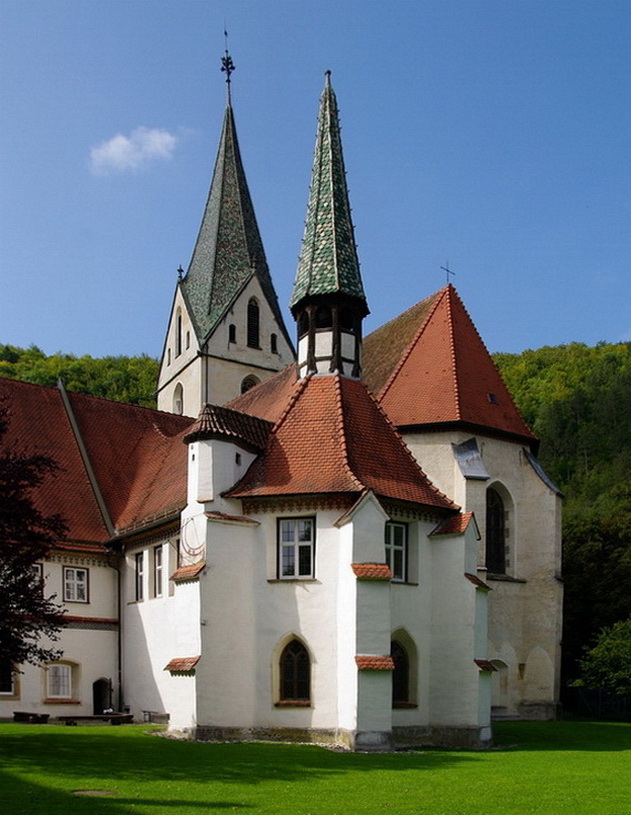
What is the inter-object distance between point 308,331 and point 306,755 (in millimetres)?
11699

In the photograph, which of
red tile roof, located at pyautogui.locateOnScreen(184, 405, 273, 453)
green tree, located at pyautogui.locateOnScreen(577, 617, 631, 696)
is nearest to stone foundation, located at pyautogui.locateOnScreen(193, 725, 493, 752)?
red tile roof, located at pyautogui.locateOnScreen(184, 405, 273, 453)

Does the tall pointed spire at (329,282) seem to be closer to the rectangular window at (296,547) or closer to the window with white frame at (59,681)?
the rectangular window at (296,547)

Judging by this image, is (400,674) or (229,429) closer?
(400,674)

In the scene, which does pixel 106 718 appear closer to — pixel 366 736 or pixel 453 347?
pixel 366 736

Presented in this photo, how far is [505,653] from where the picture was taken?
95.2 ft

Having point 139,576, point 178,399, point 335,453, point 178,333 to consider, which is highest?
point 178,333

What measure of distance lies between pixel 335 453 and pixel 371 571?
10.6 feet

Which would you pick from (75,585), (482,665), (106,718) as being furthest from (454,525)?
(75,585)

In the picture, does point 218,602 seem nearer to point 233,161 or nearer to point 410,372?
point 410,372

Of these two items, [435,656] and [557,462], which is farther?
[557,462]

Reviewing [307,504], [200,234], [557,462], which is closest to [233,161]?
[200,234]

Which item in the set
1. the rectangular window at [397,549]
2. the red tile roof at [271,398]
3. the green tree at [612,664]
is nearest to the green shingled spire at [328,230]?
the red tile roof at [271,398]

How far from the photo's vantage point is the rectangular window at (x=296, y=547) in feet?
74.0

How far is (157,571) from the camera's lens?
2741 cm
